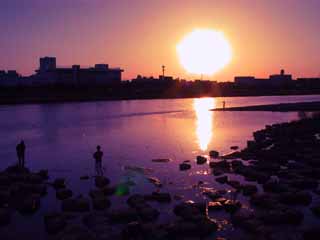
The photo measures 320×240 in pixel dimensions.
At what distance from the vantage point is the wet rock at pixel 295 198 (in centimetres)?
2211

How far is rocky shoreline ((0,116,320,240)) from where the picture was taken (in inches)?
710

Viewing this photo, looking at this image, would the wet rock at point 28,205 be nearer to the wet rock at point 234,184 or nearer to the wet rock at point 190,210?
the wet rock at point 190,210

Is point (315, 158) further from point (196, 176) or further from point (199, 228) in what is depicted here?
point (199, 228)

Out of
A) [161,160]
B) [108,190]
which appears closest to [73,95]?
[161,160]


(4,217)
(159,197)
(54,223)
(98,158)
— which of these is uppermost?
(98,158)

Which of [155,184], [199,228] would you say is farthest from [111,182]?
[199,228]

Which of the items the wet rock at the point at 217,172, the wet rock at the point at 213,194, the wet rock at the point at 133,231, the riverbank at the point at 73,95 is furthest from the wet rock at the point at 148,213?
the riverbank at the point at 73,95

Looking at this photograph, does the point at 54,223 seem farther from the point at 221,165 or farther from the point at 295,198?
the point at 221,165

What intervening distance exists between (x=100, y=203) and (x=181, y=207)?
15.1 feet

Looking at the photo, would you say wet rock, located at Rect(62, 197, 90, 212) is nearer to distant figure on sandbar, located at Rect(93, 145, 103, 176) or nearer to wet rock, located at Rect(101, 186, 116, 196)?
wet rock, located at Rect(101, 186, 116, 196)

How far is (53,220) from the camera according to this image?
1922cm

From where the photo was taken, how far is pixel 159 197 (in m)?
23.3

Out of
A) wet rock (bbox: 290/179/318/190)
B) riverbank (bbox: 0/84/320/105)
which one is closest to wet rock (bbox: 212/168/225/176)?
wet rock (bbox: 290/179/318/190)

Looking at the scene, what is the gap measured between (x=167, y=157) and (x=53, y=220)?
791 inches
